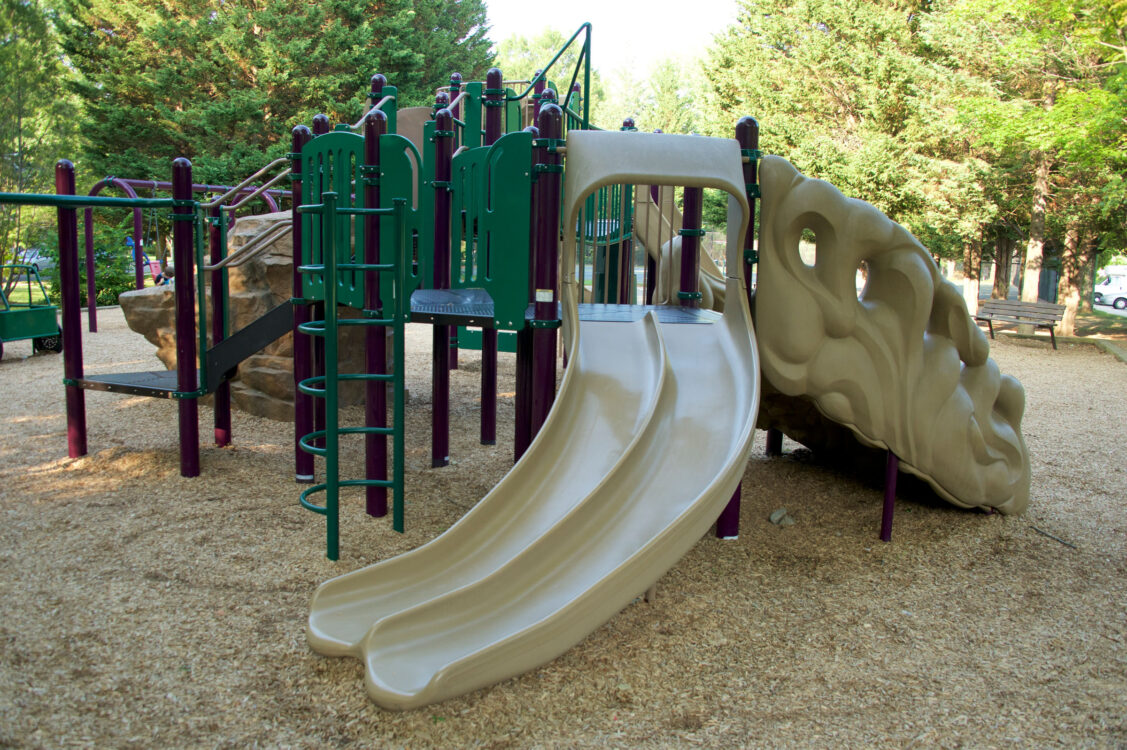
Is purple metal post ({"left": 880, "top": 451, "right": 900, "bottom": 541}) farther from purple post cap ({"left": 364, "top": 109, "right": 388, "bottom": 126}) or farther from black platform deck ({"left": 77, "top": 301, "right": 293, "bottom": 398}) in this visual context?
black platform deck ({"left": 77, "top": 301, "right": 293, "bottom": 398})

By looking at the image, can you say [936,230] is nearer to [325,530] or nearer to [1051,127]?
[1051,127]

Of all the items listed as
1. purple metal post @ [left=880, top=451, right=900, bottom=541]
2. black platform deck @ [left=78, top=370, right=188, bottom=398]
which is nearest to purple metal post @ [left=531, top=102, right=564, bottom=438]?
purple metal post @ [left=880, top=451, right=900, bottom=541]

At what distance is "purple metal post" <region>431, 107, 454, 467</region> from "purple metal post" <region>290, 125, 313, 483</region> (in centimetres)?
83

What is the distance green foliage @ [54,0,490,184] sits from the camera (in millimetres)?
23250

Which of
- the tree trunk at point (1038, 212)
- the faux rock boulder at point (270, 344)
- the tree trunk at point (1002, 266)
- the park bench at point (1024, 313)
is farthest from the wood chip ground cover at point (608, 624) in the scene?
the tree trunk at point (1002, 266)

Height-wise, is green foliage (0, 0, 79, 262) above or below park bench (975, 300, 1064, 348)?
above

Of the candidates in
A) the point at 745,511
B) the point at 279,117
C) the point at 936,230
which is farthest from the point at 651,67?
the point at 745,511

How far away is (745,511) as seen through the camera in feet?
17.8

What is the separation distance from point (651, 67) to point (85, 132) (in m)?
29.3

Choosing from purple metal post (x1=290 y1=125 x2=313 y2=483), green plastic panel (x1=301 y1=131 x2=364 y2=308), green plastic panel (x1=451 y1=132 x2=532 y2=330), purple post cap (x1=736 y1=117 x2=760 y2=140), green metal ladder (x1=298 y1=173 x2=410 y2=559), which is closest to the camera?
green metal ladder (x1=298 y1=173 x2=410 y2=559)

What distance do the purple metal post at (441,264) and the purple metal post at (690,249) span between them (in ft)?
5.41

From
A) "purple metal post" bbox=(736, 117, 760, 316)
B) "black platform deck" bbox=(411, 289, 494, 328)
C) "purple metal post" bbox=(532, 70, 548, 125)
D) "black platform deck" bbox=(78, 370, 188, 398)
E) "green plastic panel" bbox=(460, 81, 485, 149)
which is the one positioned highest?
"purple metal post" bbox=(532, 70, 548, 125)

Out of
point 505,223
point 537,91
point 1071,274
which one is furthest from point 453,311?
point 1071,274

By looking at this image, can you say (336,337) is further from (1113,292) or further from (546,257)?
(1113,292)
